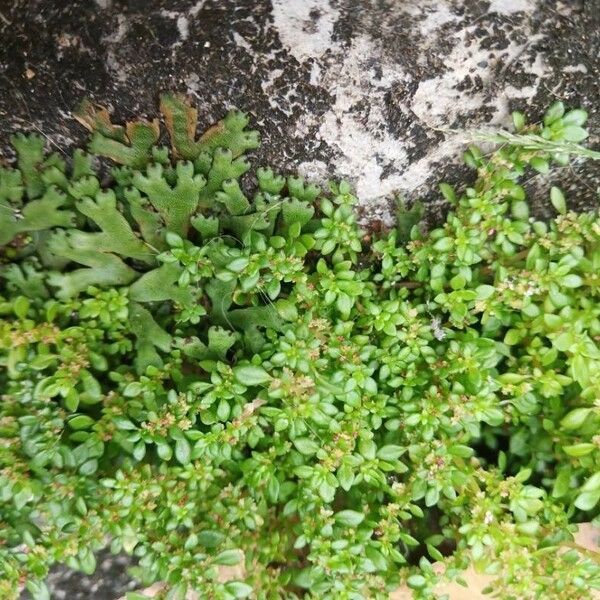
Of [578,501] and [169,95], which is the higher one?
[169,95]

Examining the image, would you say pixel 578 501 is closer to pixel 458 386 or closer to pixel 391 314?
pixel 458 386

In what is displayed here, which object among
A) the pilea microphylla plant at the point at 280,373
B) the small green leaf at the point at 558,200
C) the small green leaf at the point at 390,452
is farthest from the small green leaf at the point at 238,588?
the small green leaf at the point at 558,200

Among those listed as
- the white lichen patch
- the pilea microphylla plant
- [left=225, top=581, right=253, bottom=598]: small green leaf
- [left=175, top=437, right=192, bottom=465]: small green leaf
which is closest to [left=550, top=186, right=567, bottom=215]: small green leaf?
the pilea microphylla plant

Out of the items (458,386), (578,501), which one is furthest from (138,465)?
(578,501)

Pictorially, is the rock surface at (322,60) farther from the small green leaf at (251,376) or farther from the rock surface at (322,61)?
the small green leaf at (251,376)

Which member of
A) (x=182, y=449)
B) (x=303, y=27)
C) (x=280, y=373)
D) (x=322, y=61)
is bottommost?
(x=182, y=449)

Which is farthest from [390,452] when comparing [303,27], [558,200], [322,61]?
[303,27]

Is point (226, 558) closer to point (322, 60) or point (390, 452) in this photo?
point (390, 452)
